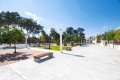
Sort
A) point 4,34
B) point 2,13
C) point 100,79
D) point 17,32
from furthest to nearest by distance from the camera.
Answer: point 2,13
point 17,32
point 4,34
point 100,79

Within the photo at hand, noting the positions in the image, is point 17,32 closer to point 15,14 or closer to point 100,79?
point 100,79

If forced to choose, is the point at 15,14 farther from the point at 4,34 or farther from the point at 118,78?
the point at 118,78

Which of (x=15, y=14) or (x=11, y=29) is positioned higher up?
(x=15, y=14)

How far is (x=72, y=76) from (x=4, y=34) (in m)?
10.4

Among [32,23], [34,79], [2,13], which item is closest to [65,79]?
[34,79]

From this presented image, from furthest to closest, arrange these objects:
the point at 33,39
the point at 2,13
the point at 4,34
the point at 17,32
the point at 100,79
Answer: the point at 33,39, the point at 2,13, the point at 17,32, the point at 4,34, the point at 100,79

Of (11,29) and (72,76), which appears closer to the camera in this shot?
(72,76)

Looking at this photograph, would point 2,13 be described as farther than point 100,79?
Yes

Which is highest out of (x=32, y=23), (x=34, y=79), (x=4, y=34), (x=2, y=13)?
(x=2, y=13)

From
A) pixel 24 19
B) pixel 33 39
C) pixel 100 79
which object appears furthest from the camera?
pixel 33 39

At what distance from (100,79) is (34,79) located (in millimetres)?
3652

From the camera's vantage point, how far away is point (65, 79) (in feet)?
17.5

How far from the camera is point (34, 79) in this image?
5.34 m

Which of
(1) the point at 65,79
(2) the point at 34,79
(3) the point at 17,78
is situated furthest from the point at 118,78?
(3) the point at 17,78
